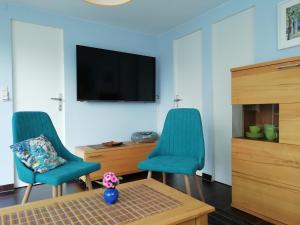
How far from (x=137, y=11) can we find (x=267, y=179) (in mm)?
2517

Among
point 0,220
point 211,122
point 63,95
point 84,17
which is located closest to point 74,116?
point 63,95

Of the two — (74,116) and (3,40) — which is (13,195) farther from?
(3,40)

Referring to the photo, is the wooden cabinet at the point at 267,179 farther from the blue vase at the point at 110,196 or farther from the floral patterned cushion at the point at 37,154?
the floral patterned cushion at the point at 37,154

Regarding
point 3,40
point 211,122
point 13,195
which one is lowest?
point 13,195

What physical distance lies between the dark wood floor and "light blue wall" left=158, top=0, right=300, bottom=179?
41cm

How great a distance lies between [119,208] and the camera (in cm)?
125

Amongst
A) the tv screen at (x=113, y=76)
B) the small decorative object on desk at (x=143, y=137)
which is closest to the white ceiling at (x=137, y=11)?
the tv screen at (x=113, y=76)

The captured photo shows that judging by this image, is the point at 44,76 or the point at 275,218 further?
the point at 44,76

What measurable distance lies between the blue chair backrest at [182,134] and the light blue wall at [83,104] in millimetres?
1189

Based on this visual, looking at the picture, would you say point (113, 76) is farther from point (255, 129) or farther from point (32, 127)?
point (255, 129)

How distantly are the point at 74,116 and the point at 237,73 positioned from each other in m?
2.22

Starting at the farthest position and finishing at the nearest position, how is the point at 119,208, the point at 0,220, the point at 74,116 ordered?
the point at 74,116, the point at 119,208, the point at 0,220

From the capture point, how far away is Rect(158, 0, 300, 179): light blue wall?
2.30 m

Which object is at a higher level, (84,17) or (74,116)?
(84,17)
